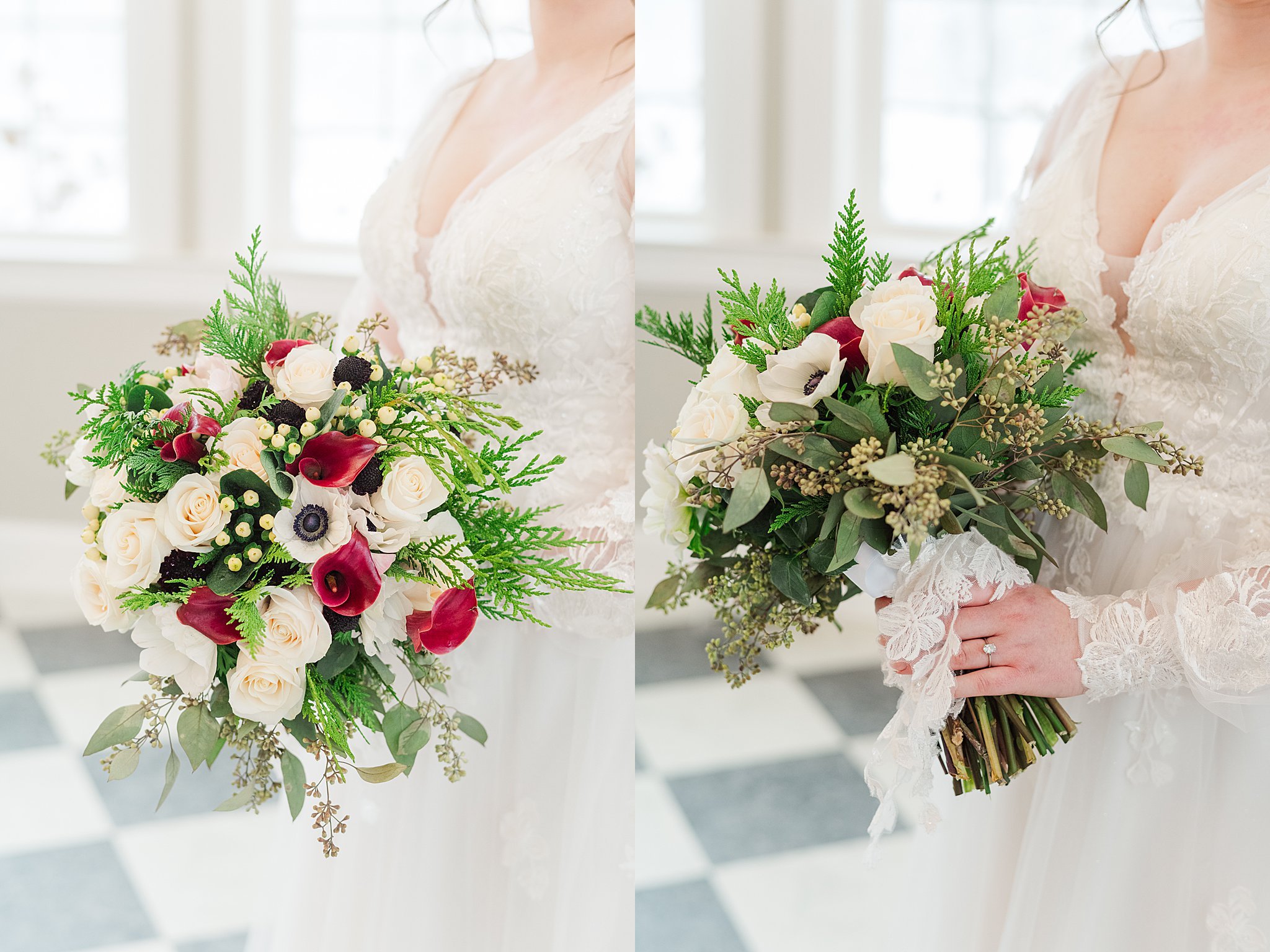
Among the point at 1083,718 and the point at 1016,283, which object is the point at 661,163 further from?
the point at 1083,718

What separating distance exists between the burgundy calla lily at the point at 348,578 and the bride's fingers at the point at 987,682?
18.2 inches

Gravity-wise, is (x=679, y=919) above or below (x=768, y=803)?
below

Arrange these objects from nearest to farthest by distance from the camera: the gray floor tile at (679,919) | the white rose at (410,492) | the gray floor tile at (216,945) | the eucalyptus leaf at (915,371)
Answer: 1. the eucalyptus leaf at (915,371)
2. the white rose at (410,492)
3. the gray floor tile at (679,919)
4. the gray floor tile at (216,945)

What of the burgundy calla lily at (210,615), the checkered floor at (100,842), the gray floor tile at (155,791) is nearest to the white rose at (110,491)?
the burgundy calla lily at (210,615)

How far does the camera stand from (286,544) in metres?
0.80

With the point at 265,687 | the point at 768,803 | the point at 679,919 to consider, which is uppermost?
the point at 265,687

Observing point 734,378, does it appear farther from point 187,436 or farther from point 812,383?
point 187,436

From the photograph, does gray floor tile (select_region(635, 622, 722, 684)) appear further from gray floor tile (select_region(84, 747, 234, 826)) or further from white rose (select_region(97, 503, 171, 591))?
gray floor tile (select_region(84, 747, 234, 826))

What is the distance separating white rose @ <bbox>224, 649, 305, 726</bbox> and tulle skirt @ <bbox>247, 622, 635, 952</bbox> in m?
0.28

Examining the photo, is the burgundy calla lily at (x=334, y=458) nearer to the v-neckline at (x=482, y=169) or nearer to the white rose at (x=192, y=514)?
the white rose at (x=192, y=514)

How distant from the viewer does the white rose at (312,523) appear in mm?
801

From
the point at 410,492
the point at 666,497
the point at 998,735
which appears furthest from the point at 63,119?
the point at 998,735

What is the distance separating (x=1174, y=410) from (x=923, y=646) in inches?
13.3

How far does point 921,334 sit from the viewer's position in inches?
28.9
